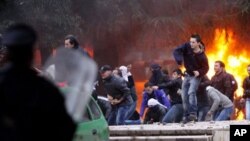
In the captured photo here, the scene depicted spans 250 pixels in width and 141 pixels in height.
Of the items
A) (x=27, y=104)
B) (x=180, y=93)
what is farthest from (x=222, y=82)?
(x=27, y=104)

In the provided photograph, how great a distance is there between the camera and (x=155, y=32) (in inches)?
853

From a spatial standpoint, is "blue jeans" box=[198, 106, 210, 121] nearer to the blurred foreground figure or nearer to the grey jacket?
the grey jacket

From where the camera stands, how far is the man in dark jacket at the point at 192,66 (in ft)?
37.3

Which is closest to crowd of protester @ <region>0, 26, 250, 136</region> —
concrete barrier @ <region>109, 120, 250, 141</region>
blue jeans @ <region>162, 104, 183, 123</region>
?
blue jeans @ <region>162, 104, 183, 123</region>

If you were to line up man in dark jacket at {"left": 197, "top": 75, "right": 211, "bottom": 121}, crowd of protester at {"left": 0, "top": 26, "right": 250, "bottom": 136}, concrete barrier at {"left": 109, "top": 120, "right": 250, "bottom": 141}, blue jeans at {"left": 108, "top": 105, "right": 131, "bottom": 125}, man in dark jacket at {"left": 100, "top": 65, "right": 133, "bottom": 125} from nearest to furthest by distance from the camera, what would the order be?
concrete barrier at {"left": 109, "top": 120, "right": 250, "bottom": 141}
crowd of protester at {"left": 0, "top": 26, "right": 250, "bottom": 136}
man in dark jacket at {"left": 197, "top": 75, "right": 211, "bottom": 121}
man in dark jacket at {"left": 100, "top": 65, "right": 133, "bottom": 125}
blue jeans at {"left": 108, "top": 105, "right": 131, "bottom": 125}

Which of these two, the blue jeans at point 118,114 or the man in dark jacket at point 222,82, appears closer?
the blue jeans at point 118,114

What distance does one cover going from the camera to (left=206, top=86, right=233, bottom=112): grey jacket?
482 inches

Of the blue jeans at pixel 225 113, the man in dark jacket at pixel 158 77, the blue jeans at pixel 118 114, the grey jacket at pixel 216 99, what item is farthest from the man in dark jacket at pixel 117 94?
the blue jeans at pixel 225 113

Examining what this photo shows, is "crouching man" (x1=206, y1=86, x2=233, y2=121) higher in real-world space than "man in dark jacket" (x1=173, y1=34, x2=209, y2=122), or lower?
lower

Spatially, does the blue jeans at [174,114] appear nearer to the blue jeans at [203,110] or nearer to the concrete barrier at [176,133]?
the blue jeans at [203,110]

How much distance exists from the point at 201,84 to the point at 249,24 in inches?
401

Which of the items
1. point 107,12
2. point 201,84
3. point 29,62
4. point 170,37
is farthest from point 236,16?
point 29,62

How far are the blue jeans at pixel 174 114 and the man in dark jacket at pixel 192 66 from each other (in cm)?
83

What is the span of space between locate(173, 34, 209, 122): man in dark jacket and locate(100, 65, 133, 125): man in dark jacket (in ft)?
4.21
